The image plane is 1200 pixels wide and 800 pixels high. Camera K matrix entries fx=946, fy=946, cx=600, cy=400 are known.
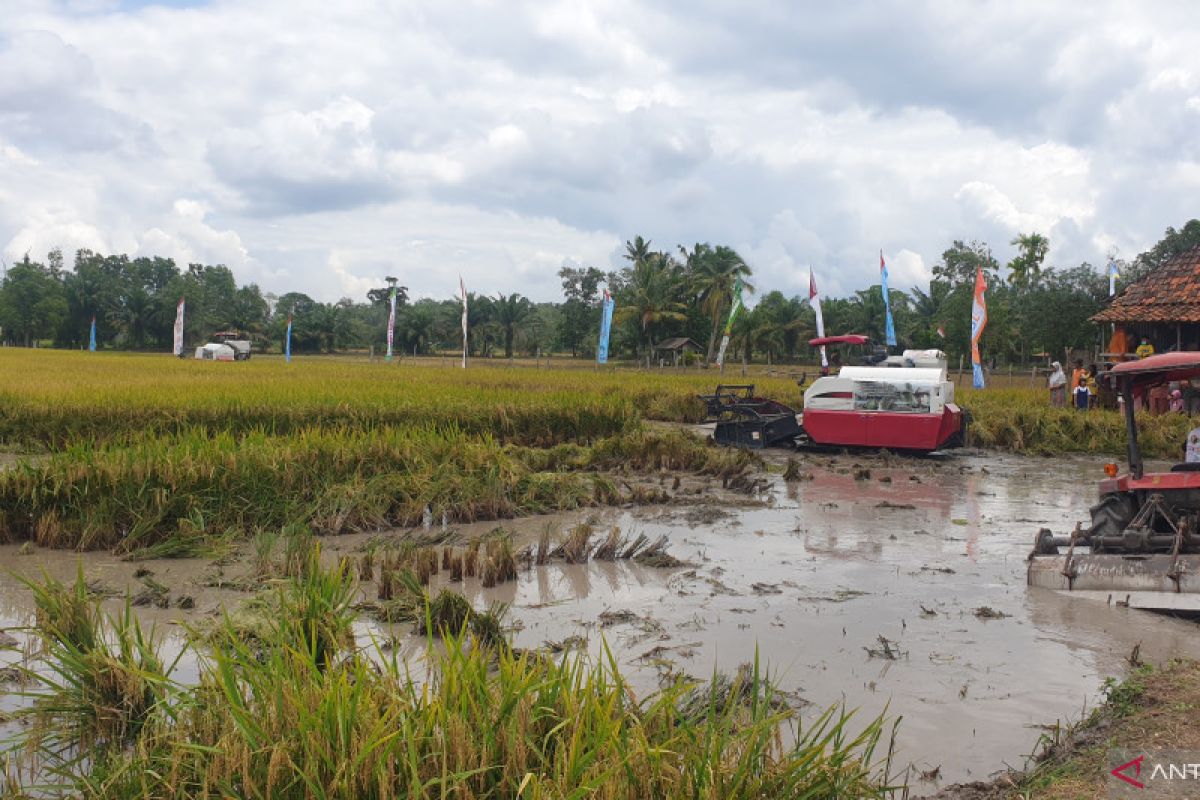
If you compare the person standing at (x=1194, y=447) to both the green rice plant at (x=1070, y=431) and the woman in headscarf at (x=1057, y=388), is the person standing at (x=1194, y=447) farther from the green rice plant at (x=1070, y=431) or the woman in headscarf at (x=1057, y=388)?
the woman in headscarf at (x=1057, y=388)

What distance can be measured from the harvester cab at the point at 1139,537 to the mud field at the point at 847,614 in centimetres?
15

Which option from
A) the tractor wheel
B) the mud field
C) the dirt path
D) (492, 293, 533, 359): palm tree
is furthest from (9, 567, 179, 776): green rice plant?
(492, 293, 533, 359): palm tree

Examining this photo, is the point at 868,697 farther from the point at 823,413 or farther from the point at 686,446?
the point at 823,413

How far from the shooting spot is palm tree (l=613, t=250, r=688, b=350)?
45906 millimetres

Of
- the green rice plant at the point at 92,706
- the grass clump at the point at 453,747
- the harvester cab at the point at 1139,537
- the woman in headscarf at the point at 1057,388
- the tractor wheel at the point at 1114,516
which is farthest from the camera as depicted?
the woman in headscarf at the point at 1057,388

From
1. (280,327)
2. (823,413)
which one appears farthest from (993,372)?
(280,327)

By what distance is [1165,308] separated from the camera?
18.9 m

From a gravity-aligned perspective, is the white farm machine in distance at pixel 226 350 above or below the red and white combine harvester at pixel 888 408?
above

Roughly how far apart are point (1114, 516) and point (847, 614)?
2.22m

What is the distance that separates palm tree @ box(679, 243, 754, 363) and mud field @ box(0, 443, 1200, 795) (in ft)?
123

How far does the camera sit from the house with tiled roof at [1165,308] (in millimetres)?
18609

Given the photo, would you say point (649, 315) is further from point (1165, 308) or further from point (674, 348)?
point (1165, 308)

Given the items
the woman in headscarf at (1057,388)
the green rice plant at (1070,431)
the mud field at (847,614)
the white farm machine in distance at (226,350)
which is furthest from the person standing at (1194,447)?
the white farm machine in distance at (226,350)

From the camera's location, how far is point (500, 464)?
1038cm
